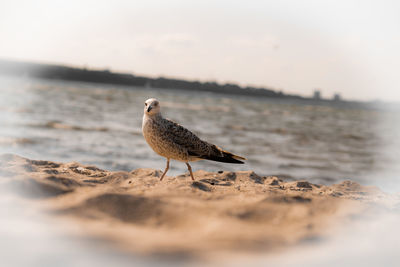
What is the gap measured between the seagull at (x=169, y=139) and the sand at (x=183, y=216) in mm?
581

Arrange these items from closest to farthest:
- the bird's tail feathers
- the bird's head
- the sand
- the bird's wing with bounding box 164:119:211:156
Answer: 1. the sand
2. the bird's head
3. the bird's wing with bounding box 164:119:211:156
4. the bird's tail feathers

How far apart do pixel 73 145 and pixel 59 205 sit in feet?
19.2

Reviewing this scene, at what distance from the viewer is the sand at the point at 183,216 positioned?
1957 mm

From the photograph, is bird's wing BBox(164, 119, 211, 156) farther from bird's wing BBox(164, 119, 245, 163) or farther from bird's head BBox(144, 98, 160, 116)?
bird's head BBox(144, 98, 160, 116)

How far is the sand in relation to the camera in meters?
1.96

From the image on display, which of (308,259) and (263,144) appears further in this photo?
(263,144)

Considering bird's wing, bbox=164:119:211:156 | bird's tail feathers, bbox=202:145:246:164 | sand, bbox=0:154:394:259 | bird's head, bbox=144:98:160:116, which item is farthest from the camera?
bird's tail feathers, bbox=202:145:246:164

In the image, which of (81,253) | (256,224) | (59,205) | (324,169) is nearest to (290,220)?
(256,224)

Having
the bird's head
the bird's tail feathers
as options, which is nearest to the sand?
the bird's tail feathers

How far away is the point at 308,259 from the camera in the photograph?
1.83 m

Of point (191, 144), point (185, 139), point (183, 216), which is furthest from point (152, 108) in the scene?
point (183, 216)

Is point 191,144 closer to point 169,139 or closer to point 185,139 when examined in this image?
point 185,139

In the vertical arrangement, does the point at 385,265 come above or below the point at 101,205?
above

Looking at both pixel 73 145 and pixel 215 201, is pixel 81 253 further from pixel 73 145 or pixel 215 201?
pixel 73 145
